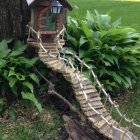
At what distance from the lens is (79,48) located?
24.5 ft

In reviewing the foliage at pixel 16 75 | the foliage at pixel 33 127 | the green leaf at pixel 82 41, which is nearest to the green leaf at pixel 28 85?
the foliage at pixel 16 75

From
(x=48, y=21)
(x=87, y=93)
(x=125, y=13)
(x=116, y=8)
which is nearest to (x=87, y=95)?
(x=87, y=93)

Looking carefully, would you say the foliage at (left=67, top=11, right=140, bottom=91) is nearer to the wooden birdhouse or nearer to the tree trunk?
the wooden birdhouse

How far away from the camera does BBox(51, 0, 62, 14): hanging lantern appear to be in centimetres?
652

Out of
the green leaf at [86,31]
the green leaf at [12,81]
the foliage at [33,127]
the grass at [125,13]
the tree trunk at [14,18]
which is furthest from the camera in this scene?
the green leaf at [86,31]

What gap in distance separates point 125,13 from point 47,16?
1013 centimetres

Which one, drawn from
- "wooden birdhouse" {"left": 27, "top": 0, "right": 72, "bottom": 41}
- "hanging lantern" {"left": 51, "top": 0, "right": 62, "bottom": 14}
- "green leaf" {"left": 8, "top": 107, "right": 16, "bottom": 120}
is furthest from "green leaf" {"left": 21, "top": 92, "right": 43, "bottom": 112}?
"hanging lantern" {"left": 51, "top": 0, "right": 62, "bottom": 14}

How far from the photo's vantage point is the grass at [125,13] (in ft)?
23.4

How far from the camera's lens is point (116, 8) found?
1775cm

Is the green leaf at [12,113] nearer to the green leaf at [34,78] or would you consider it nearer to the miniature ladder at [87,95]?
the green leaf at [34,78]

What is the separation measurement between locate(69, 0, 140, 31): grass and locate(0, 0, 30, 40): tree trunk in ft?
23.6

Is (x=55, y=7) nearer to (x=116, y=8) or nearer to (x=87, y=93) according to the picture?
(x=87, y=93)

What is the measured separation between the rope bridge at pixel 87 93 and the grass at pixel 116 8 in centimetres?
736

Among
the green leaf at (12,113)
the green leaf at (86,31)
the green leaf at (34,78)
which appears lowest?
the green leaf at (12,113)
